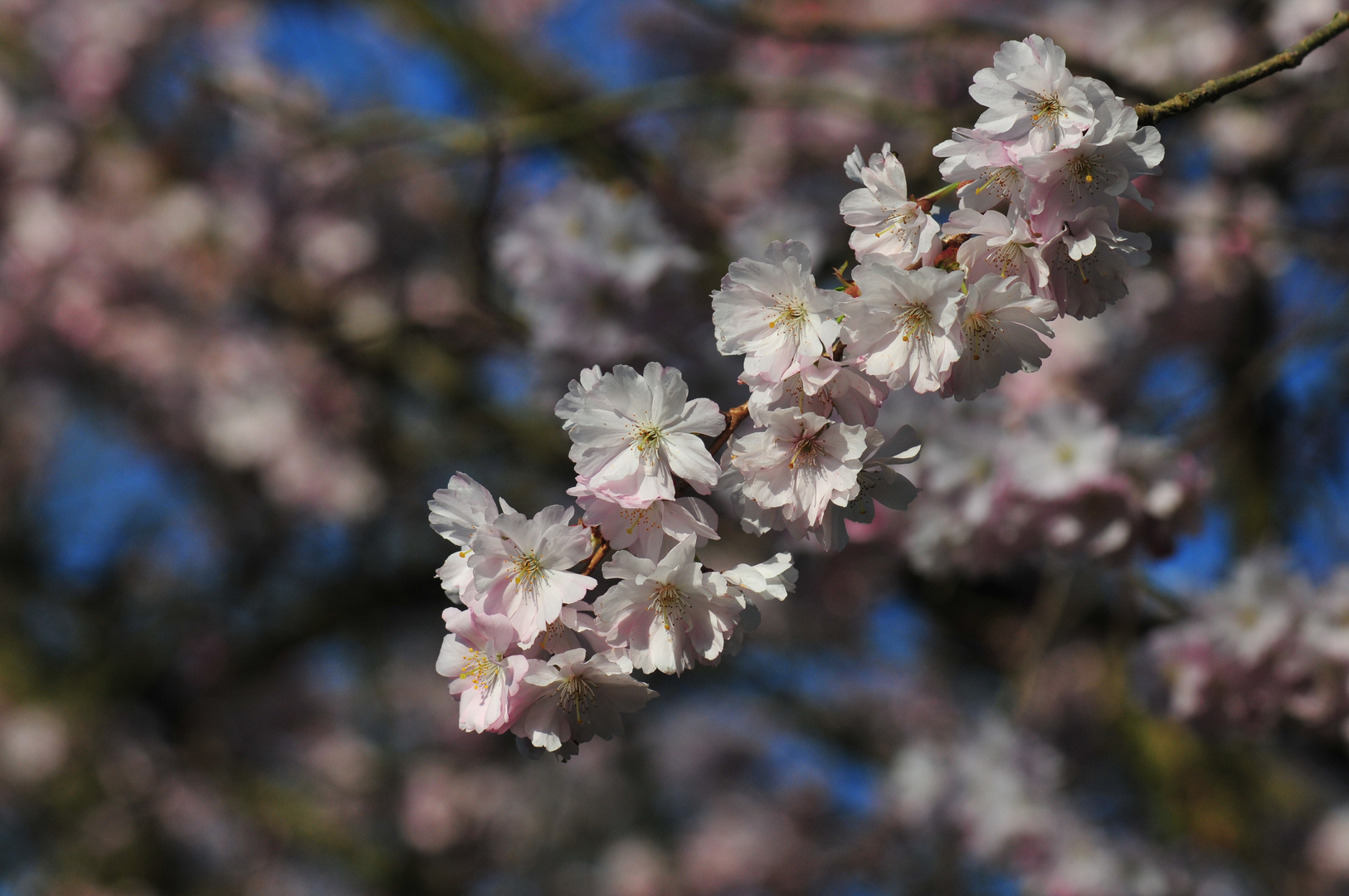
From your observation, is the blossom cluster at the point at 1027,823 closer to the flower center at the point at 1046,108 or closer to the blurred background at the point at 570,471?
the blurred background at the point at 570,471

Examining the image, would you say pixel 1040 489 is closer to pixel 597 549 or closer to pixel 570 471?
pixel 597 549

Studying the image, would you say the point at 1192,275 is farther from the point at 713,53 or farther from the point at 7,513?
the point at 7,513

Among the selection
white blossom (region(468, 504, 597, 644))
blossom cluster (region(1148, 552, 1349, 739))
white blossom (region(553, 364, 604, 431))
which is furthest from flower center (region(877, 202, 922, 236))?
blossom cluster (region(1148, 552, 1349, 739))

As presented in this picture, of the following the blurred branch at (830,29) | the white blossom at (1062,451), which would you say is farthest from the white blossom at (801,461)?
the blurred branch at (830,29)

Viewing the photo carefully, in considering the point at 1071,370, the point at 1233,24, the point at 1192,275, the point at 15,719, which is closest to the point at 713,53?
the point at 1233,24

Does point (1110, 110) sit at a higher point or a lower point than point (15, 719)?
lower

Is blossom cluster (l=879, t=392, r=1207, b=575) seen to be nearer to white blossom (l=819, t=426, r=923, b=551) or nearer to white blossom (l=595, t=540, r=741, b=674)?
white blossom (l=819, t=426, r=923, b=551)
